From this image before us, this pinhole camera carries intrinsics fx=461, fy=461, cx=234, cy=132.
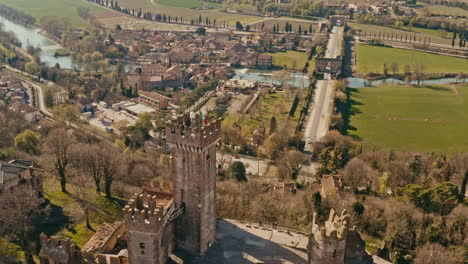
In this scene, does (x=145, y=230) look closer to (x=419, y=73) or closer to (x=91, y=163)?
(x=91, y=163)

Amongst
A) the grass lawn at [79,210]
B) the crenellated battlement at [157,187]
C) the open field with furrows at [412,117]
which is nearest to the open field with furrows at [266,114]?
the open field with furrows at [412,117]

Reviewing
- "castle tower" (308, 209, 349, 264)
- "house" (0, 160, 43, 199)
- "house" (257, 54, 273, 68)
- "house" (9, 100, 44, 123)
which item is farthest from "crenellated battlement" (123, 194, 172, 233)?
"house" (257, 54, 273, 68)

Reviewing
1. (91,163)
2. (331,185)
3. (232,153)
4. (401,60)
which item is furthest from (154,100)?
(401,60)

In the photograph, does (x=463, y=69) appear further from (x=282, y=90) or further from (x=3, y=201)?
(x=3, y=201)

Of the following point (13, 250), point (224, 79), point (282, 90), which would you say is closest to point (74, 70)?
point (224, 79)

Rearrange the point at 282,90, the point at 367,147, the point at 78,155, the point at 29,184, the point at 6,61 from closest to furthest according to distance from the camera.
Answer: the point at 29,184 < the point at 78,155 < the point at 367,147 < the point at 282,90 < the point at 6,61
